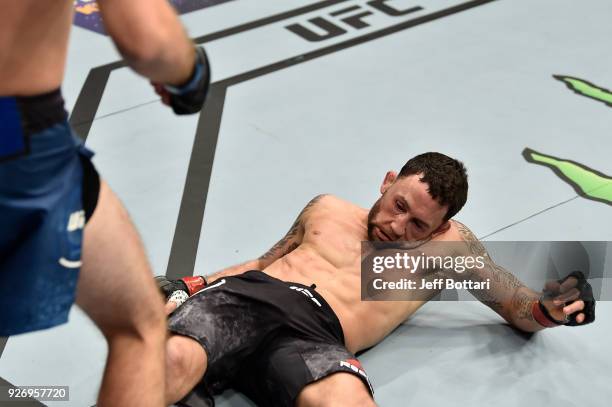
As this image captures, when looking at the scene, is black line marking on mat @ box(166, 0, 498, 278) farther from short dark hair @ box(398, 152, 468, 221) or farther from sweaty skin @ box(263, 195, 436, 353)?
short dark hair @ box(398, 152, 468, 221)

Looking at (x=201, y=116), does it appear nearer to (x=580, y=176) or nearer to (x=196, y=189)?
(x=196, y=189)

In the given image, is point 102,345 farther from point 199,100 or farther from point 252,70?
point 252,70

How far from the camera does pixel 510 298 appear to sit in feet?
10.0

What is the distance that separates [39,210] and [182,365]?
99 centimetres

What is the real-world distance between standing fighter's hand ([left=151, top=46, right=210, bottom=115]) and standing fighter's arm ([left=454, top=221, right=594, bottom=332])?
1.48 metres

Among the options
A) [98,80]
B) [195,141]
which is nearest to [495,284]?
[195,141]

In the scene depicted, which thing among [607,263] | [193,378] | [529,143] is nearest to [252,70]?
[529,143]

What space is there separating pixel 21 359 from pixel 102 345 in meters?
0.25

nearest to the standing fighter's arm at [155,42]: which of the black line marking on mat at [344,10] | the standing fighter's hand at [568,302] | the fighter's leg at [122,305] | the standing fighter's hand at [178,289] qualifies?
the fighter's leg at [122,305]

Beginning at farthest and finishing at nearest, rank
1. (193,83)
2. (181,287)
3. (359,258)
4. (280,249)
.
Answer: (280,249)
(359,258)
(181,287)
(193,83)

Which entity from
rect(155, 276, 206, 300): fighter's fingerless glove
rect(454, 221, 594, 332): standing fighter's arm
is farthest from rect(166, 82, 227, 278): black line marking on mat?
rect(454, 221, 594, 332): standing fighter's arm

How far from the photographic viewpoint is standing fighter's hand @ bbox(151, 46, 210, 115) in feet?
6.00

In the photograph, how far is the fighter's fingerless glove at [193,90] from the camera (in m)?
1.83

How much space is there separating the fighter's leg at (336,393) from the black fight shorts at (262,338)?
0.7 inches
